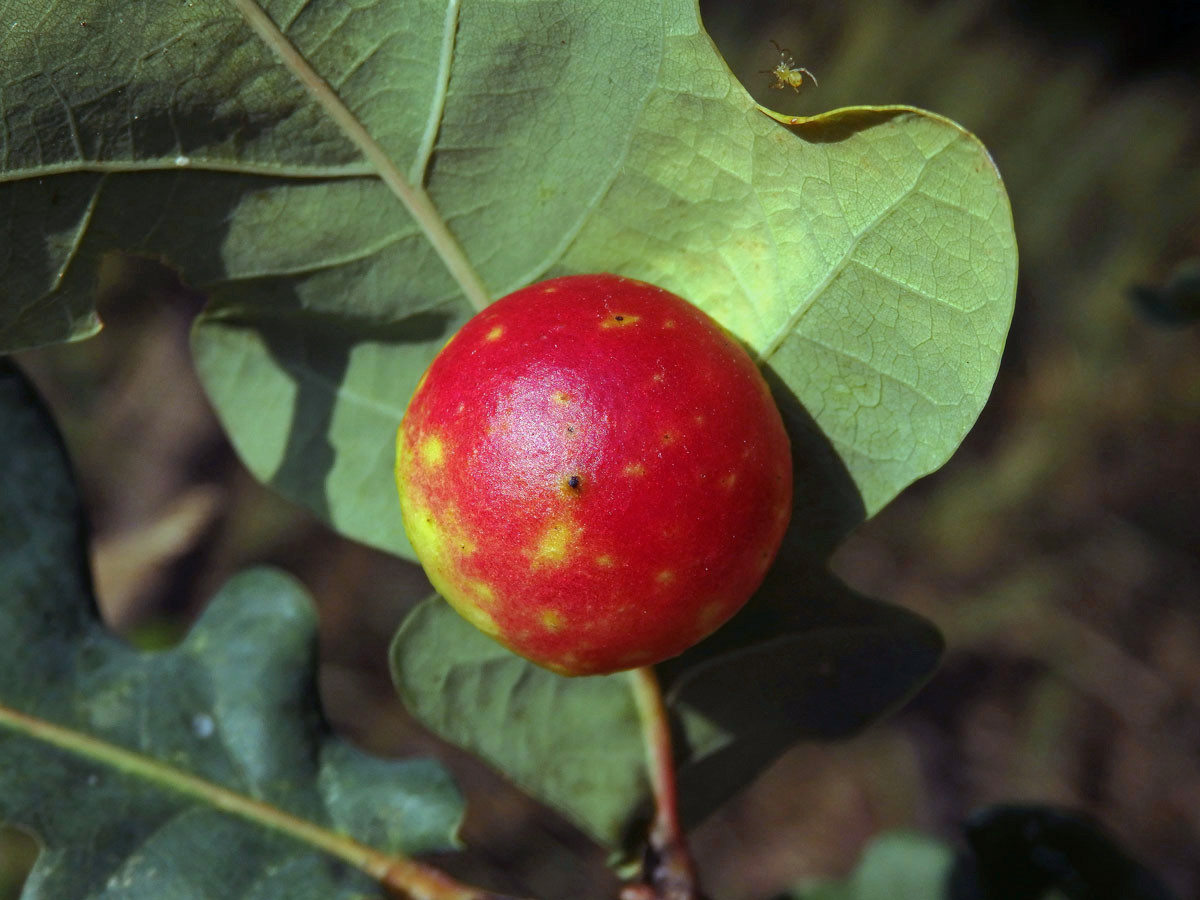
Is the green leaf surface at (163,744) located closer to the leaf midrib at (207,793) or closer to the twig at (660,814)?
the leaf midrib at (207,793)

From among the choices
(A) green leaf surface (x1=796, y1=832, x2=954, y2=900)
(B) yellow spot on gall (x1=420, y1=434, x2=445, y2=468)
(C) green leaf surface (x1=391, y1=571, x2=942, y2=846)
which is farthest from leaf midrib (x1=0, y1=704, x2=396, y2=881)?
(A) green leaf surface (x1=796, y1=832, x2=954, y2=900)

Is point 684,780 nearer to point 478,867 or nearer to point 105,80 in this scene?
point 105,80

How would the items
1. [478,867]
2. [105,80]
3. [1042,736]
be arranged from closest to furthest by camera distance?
[105,80] < [478,867] < [1042,736]

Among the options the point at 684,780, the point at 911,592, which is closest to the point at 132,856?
the point at 684,780

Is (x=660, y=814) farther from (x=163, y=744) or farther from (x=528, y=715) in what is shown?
(x=163, y=744)

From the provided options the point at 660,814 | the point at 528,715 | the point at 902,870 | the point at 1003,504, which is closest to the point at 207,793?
the point at 528,715

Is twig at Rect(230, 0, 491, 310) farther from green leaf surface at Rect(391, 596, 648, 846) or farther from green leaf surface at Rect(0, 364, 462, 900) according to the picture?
green leaf surface at Rect(0, 364, 462, 900)

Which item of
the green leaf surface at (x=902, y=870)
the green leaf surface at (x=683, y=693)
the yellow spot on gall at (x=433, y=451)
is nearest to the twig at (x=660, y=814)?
the green leaf surface at (x=683, y=693)
